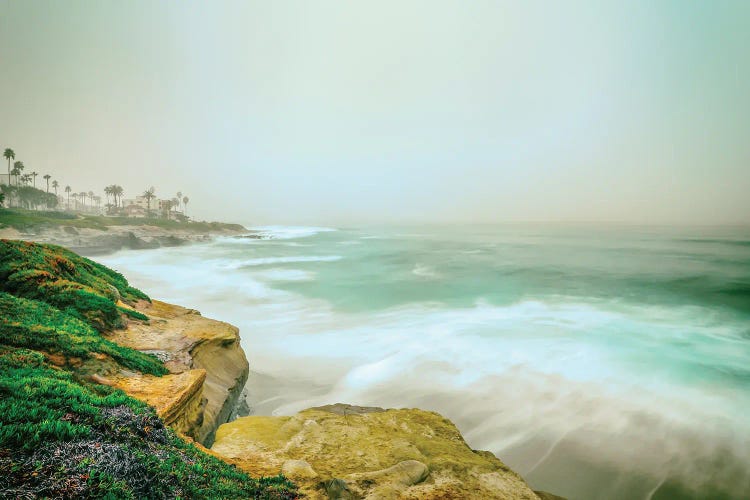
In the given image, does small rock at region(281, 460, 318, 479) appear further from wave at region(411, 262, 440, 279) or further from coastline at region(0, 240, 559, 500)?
wave at region(411, 262, 440, 279)

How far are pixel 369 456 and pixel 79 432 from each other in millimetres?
4541

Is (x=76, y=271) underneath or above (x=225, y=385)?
above

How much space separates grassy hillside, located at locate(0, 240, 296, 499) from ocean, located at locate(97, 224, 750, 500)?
23.0 ft

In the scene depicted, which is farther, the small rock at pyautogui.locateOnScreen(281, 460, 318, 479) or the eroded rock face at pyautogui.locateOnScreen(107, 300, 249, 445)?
the eroded rock face at pyautogui.locateOnScreen(107, 300, 249, 445)

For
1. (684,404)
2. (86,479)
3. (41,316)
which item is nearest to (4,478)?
(86,479)

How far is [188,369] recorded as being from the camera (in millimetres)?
8344

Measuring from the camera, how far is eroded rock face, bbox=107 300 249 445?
6.32m

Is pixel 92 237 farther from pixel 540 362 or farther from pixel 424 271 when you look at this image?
pixel 540 362

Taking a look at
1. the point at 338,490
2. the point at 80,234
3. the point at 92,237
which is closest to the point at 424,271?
the point at 338,490

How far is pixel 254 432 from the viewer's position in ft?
23.0

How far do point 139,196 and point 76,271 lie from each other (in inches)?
5895

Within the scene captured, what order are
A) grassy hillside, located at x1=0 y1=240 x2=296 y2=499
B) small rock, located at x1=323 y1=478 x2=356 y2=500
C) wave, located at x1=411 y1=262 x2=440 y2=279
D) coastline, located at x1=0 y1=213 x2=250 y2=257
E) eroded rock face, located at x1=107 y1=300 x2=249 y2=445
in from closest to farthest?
grassy hillside, located at x1=0 y1=240 x2=296 y2=499, small rock, located at x1=323 y1=478 x2=356 y2=500, eroded rock face, located at x1=107 y1=300 x2=249 y2=445, wave, located at x1=411 y1=262 x2=440 y2=279, coastline, located at x1=0 y1=213 x2=250 y2=257

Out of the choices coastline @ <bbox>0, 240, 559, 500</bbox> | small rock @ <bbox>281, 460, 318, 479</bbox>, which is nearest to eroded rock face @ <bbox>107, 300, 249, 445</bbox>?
coastline @ <bbox>0, 240, 559, 500</bbox>

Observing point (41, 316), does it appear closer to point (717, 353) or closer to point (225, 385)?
point (225, 385)
